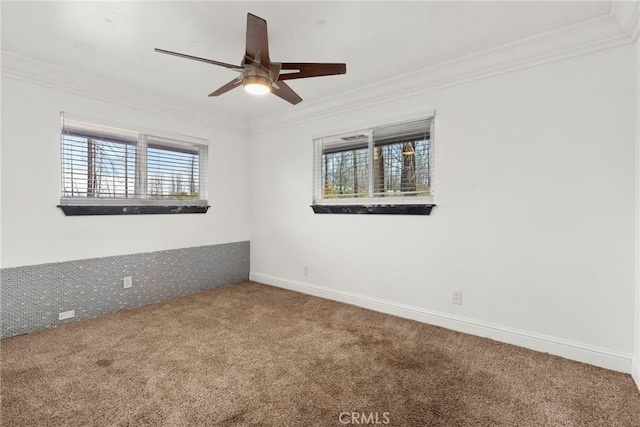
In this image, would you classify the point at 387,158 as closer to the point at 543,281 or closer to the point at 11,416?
the point at 543,281

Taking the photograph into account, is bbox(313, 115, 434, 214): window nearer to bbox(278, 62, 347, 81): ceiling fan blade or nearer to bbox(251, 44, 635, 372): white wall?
bbox(251, 44, 635, 372): white wall

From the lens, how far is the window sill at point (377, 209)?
2.95 metres

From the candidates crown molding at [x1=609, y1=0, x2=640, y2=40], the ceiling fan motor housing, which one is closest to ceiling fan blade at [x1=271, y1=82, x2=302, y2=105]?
the ceiling fan motor housing

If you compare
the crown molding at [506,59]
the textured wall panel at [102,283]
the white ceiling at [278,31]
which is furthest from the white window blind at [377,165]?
the textured wall panel at [102,283]

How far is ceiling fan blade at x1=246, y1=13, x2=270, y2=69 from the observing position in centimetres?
159

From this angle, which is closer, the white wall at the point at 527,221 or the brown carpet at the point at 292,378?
the brown carpet at the point at 292,378

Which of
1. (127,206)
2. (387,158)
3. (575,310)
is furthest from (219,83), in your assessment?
(575,310)

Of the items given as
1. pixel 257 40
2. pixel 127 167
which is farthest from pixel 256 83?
pixel 127 167

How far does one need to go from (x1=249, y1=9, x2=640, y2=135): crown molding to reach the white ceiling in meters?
0.08

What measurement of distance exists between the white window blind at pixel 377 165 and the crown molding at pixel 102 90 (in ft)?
4.98

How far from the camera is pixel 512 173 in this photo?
8.14ft

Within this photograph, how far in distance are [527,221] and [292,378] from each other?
2.13m

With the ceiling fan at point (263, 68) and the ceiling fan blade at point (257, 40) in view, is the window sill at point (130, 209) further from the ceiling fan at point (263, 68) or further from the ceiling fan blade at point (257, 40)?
the ceiling fan blade at point (257, 40)

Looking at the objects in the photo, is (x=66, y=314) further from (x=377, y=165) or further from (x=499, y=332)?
(x=499, y=332)
